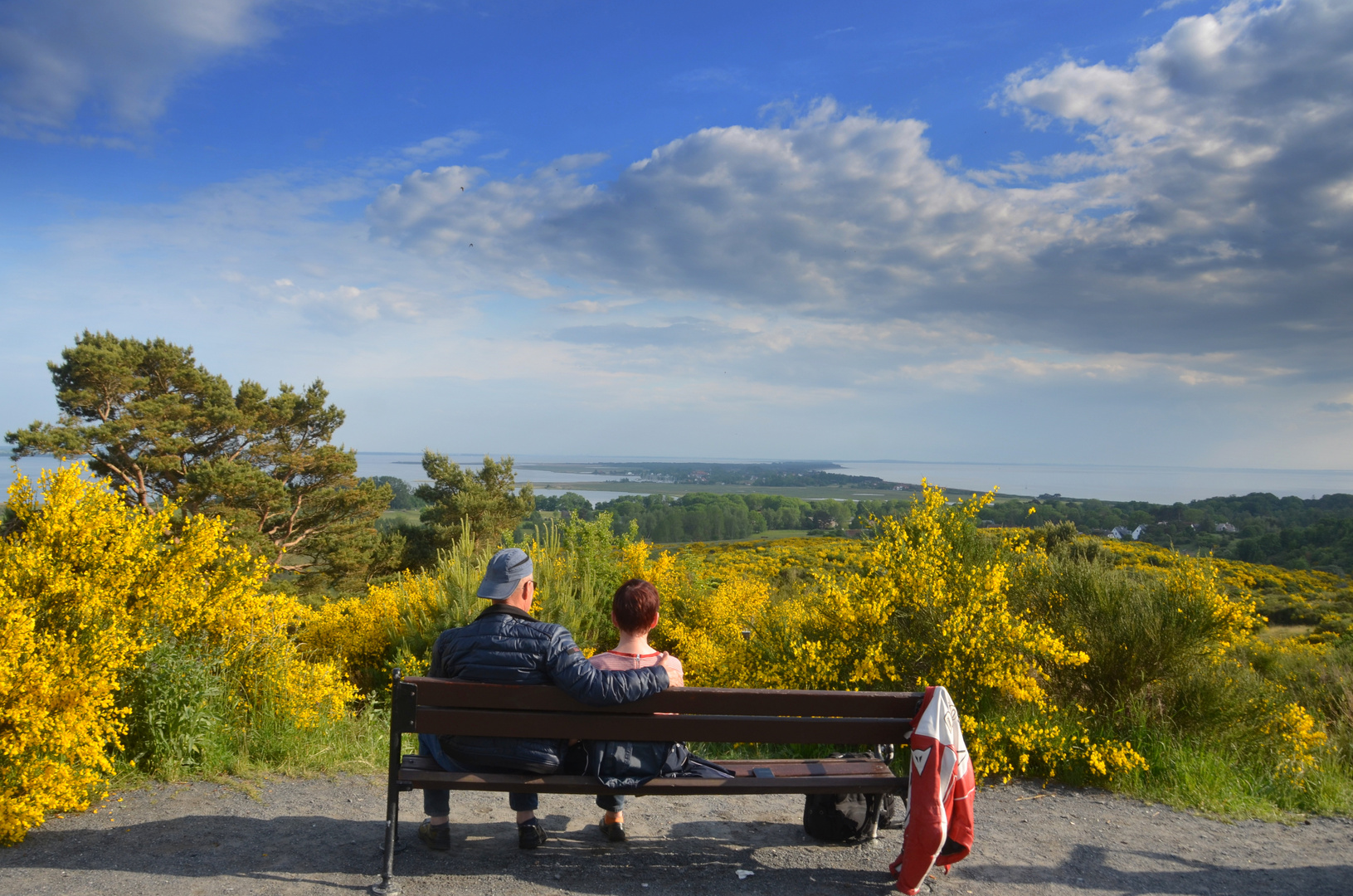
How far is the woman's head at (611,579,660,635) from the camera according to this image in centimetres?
331

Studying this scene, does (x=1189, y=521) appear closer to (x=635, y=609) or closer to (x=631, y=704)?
(x=635, y=609)

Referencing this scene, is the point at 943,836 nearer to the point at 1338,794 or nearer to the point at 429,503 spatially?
the point at 1338,794

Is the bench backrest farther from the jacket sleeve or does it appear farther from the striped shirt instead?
the striped shirt

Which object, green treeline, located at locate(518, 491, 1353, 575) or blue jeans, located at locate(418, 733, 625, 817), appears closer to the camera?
blue jeans, located at locate(418, 733, 625, 817)

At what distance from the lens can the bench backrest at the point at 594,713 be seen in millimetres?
2951

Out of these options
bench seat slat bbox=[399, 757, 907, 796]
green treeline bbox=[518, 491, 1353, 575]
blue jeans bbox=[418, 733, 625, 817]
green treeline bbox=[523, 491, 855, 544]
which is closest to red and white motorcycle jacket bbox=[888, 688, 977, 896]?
bench seat slat bbox=[399, 757, 907, 796]

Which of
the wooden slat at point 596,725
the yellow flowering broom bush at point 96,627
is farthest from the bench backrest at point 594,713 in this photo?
the yellow flowering broom bush at point 96,627

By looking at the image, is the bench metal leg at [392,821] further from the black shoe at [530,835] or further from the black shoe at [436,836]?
the black shoe at [530,835]

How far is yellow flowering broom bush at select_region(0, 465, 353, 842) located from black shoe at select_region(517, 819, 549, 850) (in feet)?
5.94

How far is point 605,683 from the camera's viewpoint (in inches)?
115

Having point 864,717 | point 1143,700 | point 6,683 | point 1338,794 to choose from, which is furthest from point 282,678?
point 1338,794

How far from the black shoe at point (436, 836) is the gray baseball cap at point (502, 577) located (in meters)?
1.04

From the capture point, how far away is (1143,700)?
5238 millimetres

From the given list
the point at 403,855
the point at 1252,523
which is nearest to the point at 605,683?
the point at 403,855
